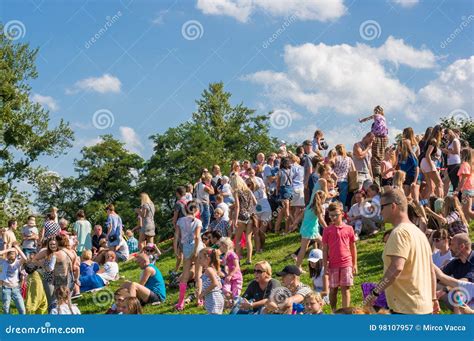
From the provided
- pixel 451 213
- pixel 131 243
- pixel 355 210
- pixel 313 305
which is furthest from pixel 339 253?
pixel 131 243

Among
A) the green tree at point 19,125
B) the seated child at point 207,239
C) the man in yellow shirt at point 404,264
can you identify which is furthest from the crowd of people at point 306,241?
the green tree at point 19,125

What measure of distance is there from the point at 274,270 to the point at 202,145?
3885 cm

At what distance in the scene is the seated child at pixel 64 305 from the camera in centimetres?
991

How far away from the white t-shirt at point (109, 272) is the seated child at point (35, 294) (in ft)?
8.33

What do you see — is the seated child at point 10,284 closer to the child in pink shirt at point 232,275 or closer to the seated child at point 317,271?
the child in pink shirt at point 232,275

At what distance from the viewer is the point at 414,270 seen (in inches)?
214

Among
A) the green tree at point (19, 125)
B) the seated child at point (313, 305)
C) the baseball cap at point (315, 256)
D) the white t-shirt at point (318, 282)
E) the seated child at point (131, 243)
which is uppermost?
the green tree at point (19, 125)

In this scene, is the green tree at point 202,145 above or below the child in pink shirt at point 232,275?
above

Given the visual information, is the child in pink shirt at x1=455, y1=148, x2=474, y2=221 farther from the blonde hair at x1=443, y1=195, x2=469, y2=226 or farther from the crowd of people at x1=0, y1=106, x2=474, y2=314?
the blonde hair at x1=443, y1=195, x2=469, y2=226

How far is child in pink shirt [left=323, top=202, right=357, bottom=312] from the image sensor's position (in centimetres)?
869

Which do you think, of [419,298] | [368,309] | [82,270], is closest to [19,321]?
[368,309]

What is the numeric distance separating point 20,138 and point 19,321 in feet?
97.9

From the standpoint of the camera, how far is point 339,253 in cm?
870

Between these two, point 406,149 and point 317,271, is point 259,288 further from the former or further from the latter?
point 406,149
